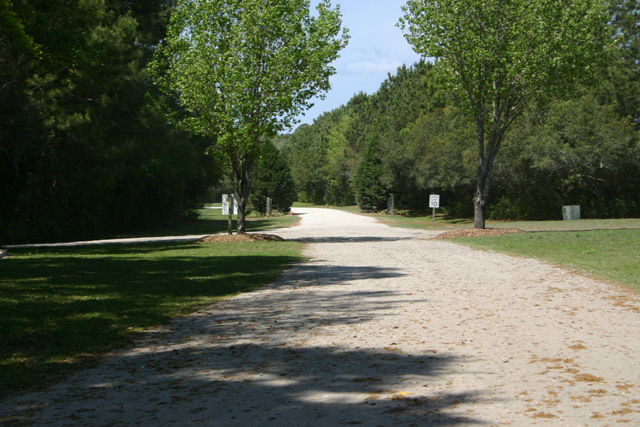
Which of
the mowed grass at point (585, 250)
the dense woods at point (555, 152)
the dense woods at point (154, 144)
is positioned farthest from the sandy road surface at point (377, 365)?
the dense woods at point (555, 152)

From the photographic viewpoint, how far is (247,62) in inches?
923

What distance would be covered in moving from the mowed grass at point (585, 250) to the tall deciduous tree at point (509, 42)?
623 cm

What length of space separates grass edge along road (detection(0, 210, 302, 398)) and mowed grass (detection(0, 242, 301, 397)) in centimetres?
1

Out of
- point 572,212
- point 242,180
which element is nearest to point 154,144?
point 242,180

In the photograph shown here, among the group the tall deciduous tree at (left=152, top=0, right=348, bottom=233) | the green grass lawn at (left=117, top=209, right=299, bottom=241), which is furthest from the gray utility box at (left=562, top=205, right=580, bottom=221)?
the tall deciduous tree at (left=152, top=0, right=348, bottom=233)

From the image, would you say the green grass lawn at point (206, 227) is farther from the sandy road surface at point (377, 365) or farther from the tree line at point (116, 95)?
the sandy road surface at point (377, 365)

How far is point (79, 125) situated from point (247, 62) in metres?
7.06

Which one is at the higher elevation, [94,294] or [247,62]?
[247,62]

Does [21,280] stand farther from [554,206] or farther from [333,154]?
[333,154]

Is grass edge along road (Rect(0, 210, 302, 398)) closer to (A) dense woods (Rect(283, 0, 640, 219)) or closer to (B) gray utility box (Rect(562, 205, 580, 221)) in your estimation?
(A) dense woods (Rect(283, 0, 640, 219))

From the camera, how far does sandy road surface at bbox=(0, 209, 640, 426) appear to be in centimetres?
450

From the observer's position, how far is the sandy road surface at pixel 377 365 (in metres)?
4.50

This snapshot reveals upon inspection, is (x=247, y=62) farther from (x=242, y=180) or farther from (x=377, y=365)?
(x=377, y=365)

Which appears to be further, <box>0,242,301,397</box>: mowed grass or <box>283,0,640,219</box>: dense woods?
<box>283,0,640,219</box>: dense woods
